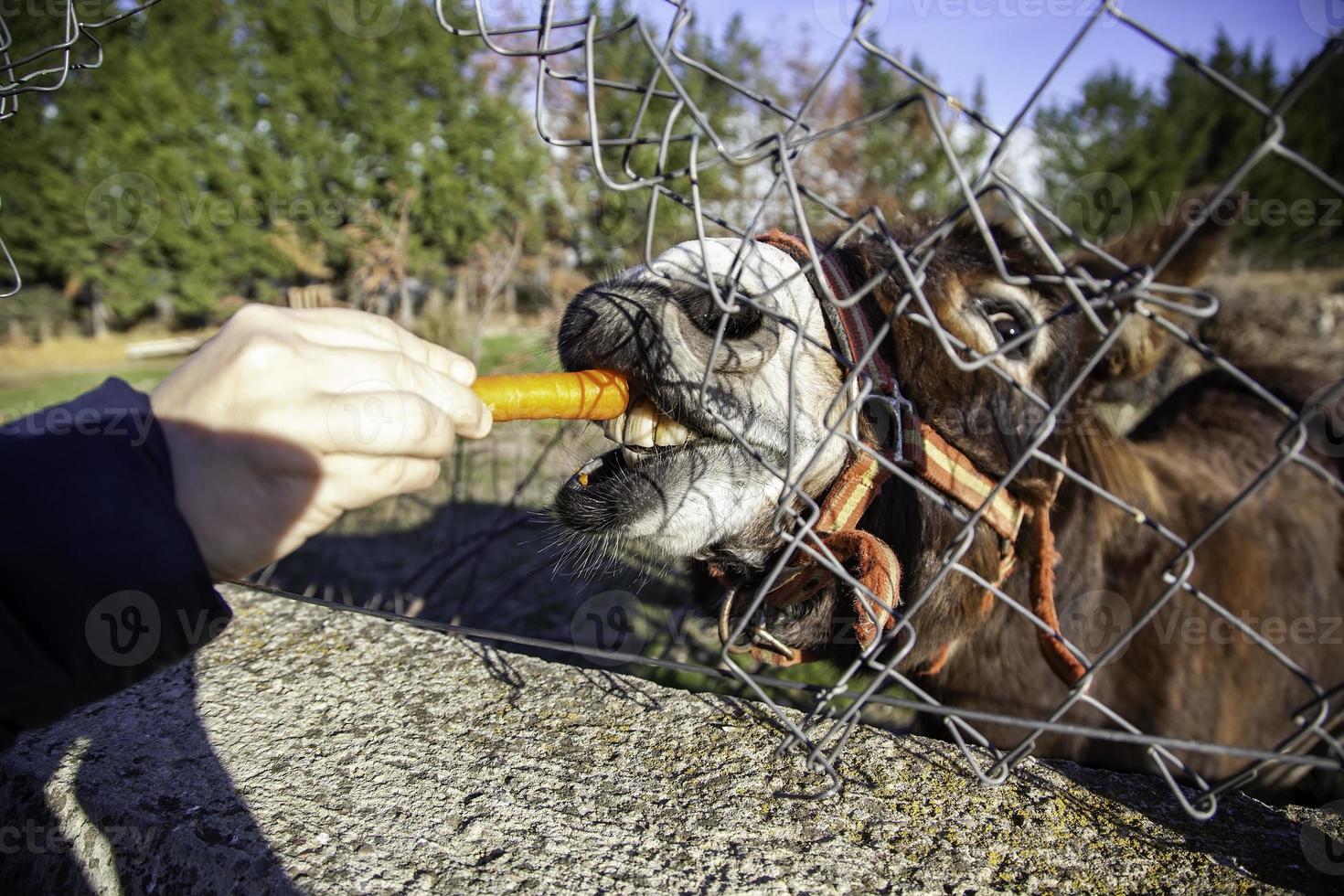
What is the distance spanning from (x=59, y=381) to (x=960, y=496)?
15.4 m

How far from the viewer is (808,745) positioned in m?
1.52

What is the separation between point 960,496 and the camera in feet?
6.57

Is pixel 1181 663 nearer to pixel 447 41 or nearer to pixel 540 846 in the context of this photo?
pixel 540 846

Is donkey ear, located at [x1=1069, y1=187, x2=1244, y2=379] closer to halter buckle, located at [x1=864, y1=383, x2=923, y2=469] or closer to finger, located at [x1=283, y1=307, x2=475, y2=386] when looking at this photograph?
halter buckle, located at [x1=864, y1=383, x2=923, y2=469]

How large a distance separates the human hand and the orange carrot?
0.35m

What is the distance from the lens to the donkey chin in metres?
1.75

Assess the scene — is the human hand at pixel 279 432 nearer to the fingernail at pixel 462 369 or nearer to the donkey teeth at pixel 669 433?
the fingernail at pixel 462 369

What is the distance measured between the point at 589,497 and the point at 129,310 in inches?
754

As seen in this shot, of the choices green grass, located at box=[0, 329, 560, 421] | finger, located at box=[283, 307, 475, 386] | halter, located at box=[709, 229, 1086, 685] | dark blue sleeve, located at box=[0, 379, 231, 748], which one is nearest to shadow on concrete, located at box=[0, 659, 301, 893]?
dark blue sleeve, located at box=[0, 379, 231, 748]

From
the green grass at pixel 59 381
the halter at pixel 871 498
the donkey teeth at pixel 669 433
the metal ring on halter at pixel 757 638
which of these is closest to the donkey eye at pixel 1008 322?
the halter at pixel 871 498

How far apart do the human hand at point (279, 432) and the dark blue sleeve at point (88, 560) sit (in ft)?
0.13

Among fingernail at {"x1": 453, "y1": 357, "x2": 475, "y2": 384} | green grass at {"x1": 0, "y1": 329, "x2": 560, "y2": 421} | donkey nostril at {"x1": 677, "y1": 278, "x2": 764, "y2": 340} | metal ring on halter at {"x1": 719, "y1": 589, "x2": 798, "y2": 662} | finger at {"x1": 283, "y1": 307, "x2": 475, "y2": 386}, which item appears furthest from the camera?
green grass at {"x1": 0, "y1": 329, "x2": 560, "y2": 421}

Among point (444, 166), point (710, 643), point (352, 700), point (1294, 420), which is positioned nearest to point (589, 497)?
point (352, 700)

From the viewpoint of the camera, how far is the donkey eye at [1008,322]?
7.06ft
